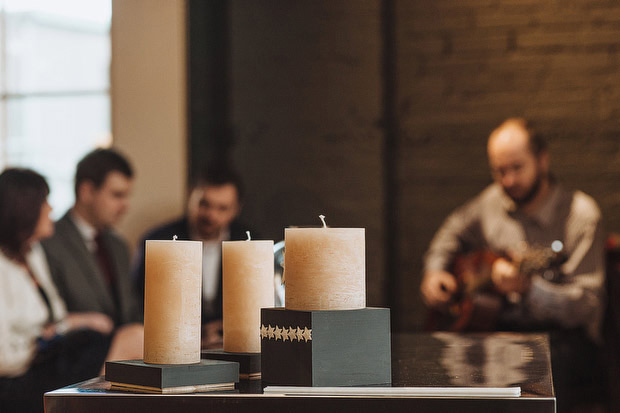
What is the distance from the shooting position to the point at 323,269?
1080 millimetres

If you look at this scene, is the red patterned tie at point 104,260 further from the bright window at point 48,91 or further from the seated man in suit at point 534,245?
the seated man in suit at point 534,245

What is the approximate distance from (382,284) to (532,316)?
4.19 feet

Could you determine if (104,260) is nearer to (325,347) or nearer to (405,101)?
(405,101)

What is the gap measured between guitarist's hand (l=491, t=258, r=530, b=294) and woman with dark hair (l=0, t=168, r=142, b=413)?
145 centimetres

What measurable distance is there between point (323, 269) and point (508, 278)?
2.54m

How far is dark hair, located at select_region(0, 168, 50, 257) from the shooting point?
10.1 feet

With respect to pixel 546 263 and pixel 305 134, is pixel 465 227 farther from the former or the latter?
pixel 305 134

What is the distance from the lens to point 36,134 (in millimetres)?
4996

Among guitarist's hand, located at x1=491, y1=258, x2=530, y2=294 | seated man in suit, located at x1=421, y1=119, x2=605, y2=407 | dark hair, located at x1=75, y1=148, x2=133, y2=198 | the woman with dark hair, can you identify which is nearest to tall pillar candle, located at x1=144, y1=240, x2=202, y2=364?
the woman with dark hair

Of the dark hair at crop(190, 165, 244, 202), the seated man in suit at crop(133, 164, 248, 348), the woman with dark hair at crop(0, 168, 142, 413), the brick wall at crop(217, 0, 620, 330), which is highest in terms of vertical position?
the brick wall at crop(217, 0, 620, 330)

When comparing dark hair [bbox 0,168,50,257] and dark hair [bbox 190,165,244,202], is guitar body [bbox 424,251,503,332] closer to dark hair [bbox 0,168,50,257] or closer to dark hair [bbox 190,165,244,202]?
dark hair [bbox 190,165,244,202]

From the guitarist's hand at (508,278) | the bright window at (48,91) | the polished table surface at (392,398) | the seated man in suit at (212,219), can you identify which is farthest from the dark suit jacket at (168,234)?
the polished table surface at (392,398)

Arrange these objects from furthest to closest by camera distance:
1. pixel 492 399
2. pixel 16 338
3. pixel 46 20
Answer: pixel 46 20
pixel 16 338
pixel 492 399

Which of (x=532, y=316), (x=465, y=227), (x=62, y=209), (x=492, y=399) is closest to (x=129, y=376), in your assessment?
(x=492, y=399)
